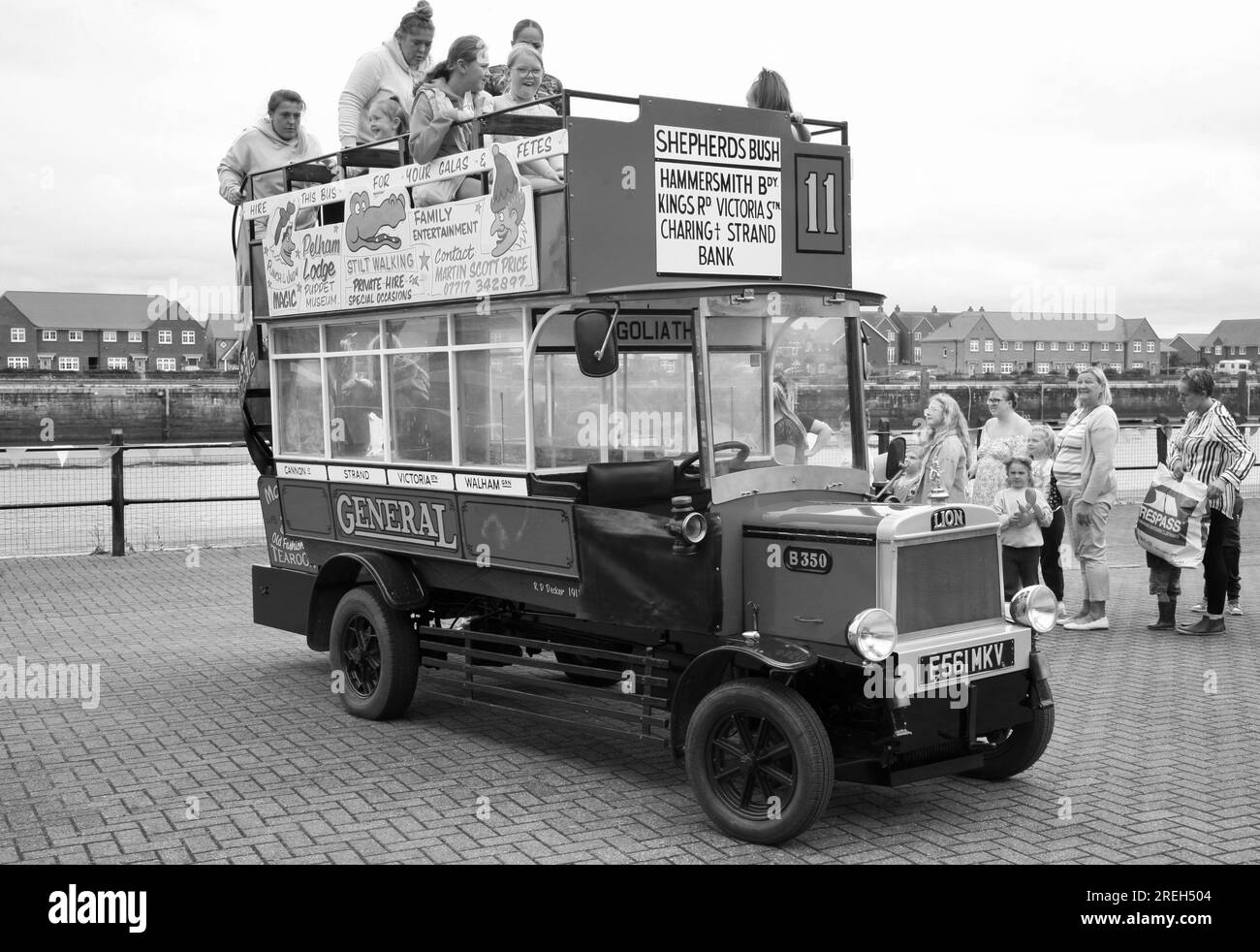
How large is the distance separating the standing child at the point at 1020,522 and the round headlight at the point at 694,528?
4.66 metres

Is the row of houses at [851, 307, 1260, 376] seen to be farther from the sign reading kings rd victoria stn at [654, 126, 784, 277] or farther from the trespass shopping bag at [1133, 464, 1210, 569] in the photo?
the sign reading kings rd victoria stn at [654, 126, 784, 277]

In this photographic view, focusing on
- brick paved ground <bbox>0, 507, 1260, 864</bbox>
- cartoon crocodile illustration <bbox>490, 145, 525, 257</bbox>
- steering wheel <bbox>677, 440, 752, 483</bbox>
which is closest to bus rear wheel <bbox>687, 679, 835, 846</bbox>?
brick paved ground <bbox>0, 507, 1260, 864</bbox>

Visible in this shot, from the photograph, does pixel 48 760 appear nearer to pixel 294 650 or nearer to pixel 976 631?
pixel 294 650

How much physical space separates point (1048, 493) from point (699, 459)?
5471 mm

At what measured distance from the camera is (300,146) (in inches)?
424

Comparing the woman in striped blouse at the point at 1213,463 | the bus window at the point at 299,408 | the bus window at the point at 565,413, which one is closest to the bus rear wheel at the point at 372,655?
the bus window at the point at 299,408

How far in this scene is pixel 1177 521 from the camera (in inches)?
440

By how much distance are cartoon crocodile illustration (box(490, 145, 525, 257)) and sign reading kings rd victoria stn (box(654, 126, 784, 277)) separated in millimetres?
771

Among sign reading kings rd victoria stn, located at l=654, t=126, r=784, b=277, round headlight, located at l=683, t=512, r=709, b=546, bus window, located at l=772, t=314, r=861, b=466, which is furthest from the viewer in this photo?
sign reading kings rd victoria stn, located at l=654, t=126, r=784, b=277

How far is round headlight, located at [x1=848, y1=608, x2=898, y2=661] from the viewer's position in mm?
5926

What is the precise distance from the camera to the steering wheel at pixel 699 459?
6930mm

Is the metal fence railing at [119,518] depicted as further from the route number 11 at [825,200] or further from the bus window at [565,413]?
the route number 11 at [825,200]

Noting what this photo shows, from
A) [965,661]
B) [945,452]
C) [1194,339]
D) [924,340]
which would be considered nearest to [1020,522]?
[945,452]

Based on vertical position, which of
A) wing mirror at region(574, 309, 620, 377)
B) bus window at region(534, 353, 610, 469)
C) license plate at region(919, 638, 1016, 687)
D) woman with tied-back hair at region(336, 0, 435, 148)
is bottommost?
license plate at region(919, 638, 1016, 687)
